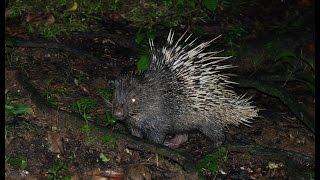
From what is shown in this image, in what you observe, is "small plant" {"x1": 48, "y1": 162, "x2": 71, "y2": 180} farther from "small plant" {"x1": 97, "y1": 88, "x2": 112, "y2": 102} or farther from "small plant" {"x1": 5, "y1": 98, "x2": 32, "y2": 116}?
"small plant" {"x1": 97, "y1": 88, "x2": 112, "y2": 102}

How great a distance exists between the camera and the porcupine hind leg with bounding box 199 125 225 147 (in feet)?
24.0

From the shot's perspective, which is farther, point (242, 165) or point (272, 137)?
point (272, 137)

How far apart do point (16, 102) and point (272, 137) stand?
359 cm

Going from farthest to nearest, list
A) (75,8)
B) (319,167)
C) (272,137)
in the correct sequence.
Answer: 1. (75,8)
2. (272,137)
3. (319,167)

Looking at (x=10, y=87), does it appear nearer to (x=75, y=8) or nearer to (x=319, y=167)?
(x=75, y=8)

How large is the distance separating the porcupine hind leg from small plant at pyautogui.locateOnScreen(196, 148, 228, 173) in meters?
0.29

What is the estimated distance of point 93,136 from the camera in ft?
22.5

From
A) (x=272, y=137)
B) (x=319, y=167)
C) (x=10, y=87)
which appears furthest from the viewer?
(x=272, y=137)

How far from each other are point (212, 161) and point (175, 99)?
3.07 ft

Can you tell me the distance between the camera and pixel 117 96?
6898 mm

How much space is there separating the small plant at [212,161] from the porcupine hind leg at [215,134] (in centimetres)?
29

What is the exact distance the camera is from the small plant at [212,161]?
261 inches

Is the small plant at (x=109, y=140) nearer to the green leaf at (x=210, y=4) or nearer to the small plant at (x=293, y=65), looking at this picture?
the small plant at (x=293, y=65)

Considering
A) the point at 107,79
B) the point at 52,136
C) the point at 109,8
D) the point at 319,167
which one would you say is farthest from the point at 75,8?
the point at 319,167
